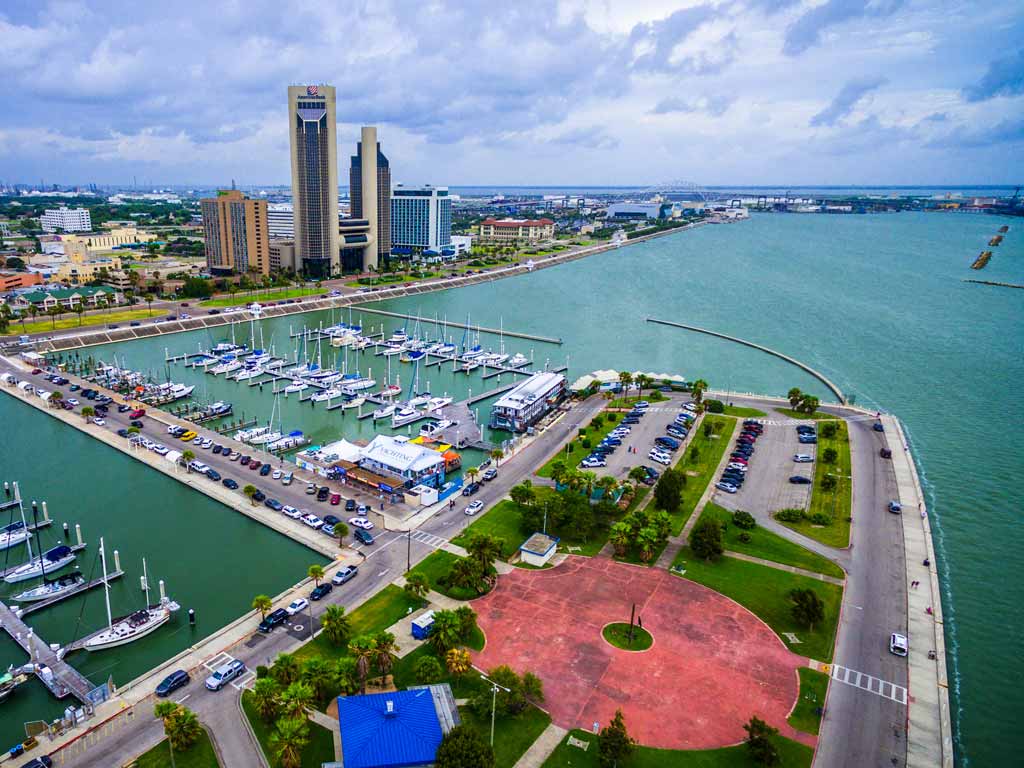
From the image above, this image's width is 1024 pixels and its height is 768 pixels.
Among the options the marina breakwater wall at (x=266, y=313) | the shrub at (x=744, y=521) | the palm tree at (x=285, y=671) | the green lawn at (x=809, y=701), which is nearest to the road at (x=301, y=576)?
the palm tree at (x=285, y=671)

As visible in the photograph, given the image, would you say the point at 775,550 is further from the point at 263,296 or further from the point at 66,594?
the point at 263,296

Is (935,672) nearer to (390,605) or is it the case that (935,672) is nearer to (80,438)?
(390,605)

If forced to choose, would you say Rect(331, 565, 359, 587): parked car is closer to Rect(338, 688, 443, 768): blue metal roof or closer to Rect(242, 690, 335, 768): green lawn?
Rect(242, 690, 335, 768): green lawn

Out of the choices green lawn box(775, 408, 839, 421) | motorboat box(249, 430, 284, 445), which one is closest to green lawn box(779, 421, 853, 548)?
green lawn box(775, 408, 839, 421)

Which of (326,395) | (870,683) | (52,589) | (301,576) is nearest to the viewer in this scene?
(870,683)

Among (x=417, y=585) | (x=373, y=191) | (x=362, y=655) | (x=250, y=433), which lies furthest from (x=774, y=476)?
(x=373, y=191)

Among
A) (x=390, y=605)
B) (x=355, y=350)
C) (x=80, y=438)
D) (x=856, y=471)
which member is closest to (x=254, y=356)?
(x=355, y=350)
